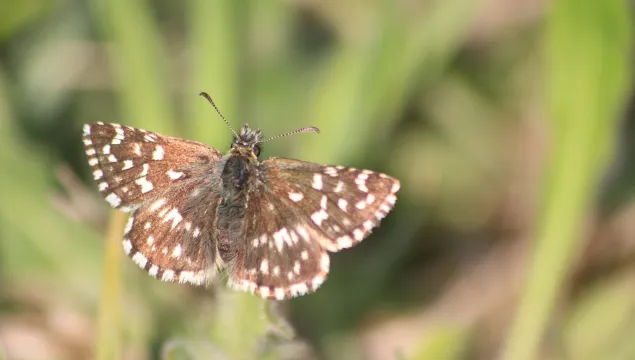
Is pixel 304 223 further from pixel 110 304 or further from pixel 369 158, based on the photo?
pixel 369 158

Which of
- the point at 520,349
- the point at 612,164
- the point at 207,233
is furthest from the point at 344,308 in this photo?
the point at 612,164

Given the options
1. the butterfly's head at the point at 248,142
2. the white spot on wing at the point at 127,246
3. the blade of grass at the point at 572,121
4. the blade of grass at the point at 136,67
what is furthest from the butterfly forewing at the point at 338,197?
the blade of grass at the point at 136,67

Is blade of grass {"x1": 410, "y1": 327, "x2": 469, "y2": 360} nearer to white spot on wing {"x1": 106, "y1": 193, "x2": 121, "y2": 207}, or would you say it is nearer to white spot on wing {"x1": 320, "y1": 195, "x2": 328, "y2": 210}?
white spot on wing {"x1": 320, "y1": 195, "x2": 328, "y2": 210}

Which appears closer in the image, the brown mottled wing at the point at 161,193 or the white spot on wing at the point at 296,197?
the brown mottled wing at the point at 161,193

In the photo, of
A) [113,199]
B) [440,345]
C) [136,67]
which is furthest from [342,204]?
[136,67]

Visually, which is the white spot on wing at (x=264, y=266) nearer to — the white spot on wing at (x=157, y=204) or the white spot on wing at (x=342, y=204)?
the white spot on wing at (x=342, y=204)

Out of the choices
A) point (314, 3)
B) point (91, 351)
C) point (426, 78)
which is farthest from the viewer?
point (314, 3)

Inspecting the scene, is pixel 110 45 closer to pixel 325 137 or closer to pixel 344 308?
pixel 325 137
